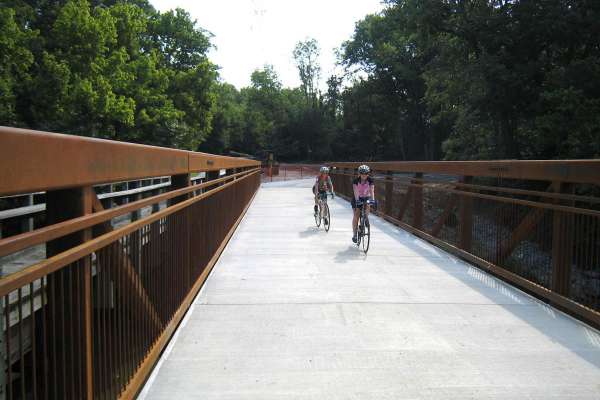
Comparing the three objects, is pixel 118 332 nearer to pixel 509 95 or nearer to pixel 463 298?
pixel 463 298

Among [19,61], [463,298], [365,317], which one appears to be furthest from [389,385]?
[19,61]

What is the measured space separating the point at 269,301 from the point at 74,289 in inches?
131

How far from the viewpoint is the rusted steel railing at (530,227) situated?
489cm

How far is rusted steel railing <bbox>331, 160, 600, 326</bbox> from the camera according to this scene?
489 centimetres

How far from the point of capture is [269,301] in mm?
5527

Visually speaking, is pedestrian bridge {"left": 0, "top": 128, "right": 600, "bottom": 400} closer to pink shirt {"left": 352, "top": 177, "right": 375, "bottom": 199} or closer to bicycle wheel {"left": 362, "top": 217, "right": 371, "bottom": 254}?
bicycle wheel {"left": 362, "top": 217, "right": 371, "bottom": 254}

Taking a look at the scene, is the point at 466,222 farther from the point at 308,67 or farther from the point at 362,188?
the point at 308,67

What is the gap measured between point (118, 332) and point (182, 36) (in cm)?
4811

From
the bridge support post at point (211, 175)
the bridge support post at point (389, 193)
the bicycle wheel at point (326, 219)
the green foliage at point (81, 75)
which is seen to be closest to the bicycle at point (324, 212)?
the bicycle wheel at point (326, 219)

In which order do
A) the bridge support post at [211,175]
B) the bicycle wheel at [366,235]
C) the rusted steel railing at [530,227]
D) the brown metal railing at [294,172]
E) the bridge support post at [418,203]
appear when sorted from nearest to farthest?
the rusted steel railing at [530,227] → the bridge support post at [211,175] → the bicycle wheel at [366,235] → the bridge support post at [418,203] → the brown metal railing at [294,172]

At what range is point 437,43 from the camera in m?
32.2

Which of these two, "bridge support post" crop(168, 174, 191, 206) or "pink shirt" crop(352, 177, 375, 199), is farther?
"pink shirt" crop(352, 177, 375, 199)

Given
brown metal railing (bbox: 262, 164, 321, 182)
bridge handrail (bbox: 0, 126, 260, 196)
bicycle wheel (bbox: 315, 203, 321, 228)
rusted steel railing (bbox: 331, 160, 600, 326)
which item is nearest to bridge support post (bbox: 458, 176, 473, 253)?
rusted steel railing (bbox: 331, 160, 600, 326)

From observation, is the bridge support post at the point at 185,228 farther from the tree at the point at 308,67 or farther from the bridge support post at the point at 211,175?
the tree at the point at 308,67
